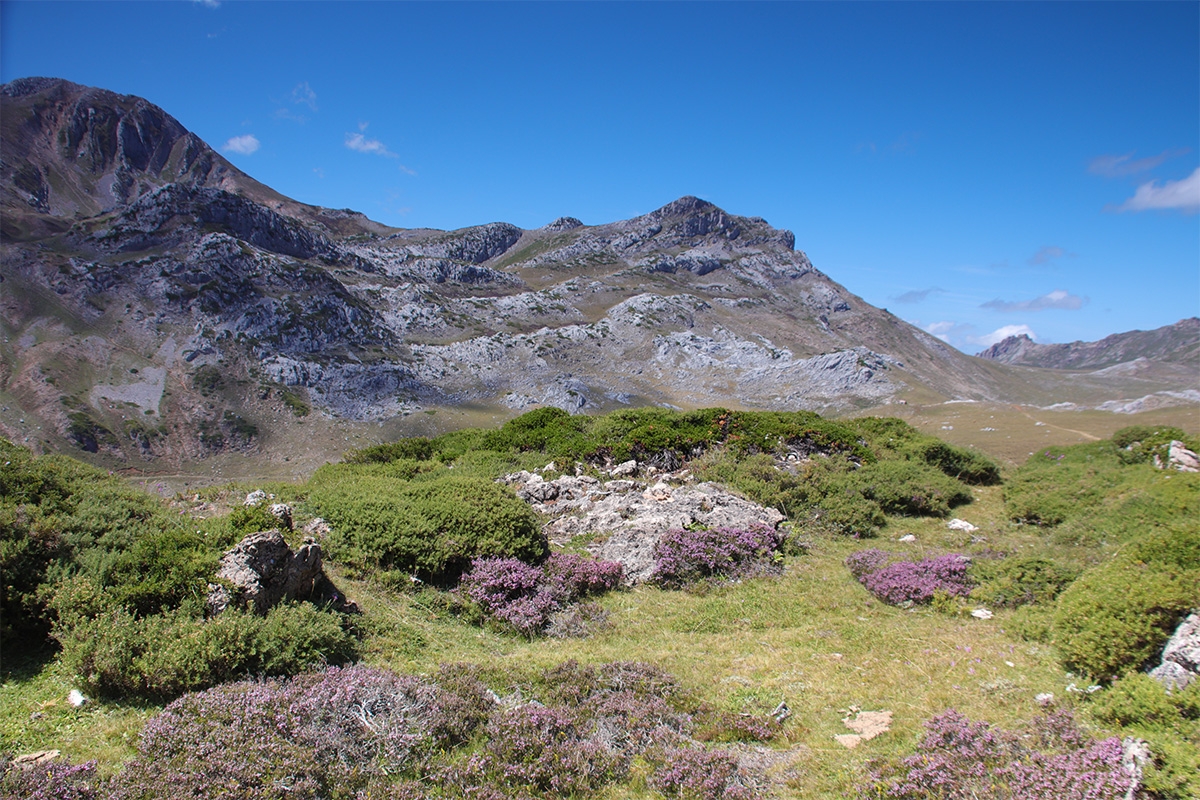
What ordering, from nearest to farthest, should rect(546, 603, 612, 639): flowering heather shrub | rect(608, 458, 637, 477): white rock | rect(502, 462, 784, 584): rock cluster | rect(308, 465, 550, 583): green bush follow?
1. rect(546, 603, 612, 639): flowering heather shrub
2. rect(308, 465, 550, 583): green bush
3. rect(502, 462, 784, 584): rock cluster
4. rect(608, 458, 637, 477): white rock

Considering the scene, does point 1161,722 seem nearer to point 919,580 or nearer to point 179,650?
point 919,580

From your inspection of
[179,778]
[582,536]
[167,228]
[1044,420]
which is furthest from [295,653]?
[167,228]

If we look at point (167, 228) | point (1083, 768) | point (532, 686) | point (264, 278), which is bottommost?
point (532, 686)

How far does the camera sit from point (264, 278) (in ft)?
310

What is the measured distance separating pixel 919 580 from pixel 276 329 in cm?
9753

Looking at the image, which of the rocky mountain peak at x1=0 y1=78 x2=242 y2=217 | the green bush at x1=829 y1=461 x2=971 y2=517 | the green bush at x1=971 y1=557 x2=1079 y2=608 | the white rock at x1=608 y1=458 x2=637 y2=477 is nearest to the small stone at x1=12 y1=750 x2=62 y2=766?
the green bush at x1=971 y1=557 x2=1079 y2=608

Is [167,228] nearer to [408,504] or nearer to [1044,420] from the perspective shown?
[408,504]

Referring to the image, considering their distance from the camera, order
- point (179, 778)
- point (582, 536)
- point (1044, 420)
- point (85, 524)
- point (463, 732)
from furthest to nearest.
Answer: point (1044, 420) → point (582, 536) → point (85, 524) → point (463, 732) → point (179, 778)

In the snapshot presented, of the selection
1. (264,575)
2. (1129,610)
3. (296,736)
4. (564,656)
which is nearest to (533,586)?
(564,656)

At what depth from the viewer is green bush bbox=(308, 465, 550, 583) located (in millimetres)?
10570

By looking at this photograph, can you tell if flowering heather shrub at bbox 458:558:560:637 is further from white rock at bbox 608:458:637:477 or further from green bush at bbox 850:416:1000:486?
green bush at bbox 850:416:1000:486

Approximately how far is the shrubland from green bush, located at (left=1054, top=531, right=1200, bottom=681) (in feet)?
0.11

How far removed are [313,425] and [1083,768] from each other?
82.2 meters

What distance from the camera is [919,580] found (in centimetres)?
1094
